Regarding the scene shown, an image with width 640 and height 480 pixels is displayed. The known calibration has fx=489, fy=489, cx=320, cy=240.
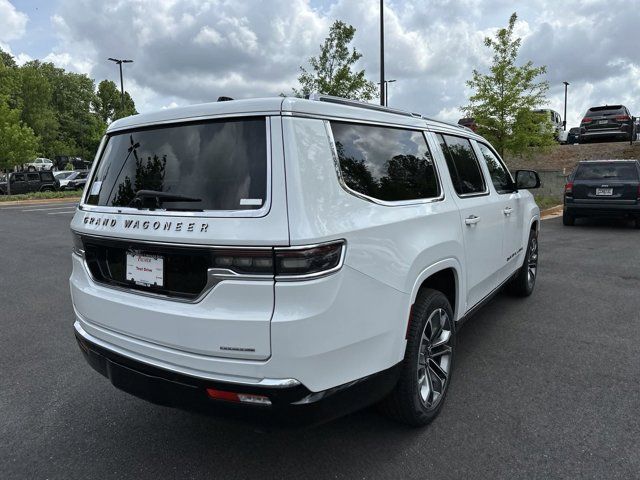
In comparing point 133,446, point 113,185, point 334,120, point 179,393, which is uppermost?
point 334,120

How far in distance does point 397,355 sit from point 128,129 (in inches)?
73.6

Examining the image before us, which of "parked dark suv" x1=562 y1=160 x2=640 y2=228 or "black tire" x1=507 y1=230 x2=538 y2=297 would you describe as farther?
"parked dark suv" x1=562 y1=160 x2=640 y2=228

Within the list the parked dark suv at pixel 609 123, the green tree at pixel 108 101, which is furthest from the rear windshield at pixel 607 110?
the green tree at pixel 108 101

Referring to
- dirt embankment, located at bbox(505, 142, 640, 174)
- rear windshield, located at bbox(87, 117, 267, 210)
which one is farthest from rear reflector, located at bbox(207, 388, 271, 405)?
dirt embankment, located at bbox(505, 142, 640, 174)

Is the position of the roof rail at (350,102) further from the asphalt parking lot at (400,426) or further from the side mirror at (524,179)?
the side mirror at (524,179)

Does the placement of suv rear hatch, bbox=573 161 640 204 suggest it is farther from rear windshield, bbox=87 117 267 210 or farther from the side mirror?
rear windshield, bbox=87 117 267 210

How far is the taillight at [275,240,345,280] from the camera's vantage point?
1986 millimetres

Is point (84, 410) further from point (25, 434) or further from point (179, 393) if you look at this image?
point (179, 393)

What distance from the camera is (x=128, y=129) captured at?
105 inches

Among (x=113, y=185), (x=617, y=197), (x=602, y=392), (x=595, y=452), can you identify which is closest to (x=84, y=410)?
(x=113, y=185)

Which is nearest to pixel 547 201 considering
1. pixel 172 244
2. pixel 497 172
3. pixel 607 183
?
pixel 607 183

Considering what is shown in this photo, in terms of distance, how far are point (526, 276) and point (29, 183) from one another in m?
31.0

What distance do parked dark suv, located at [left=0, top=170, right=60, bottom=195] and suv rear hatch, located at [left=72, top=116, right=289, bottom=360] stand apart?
30.9 metres

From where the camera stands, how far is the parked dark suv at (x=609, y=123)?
21.4m
